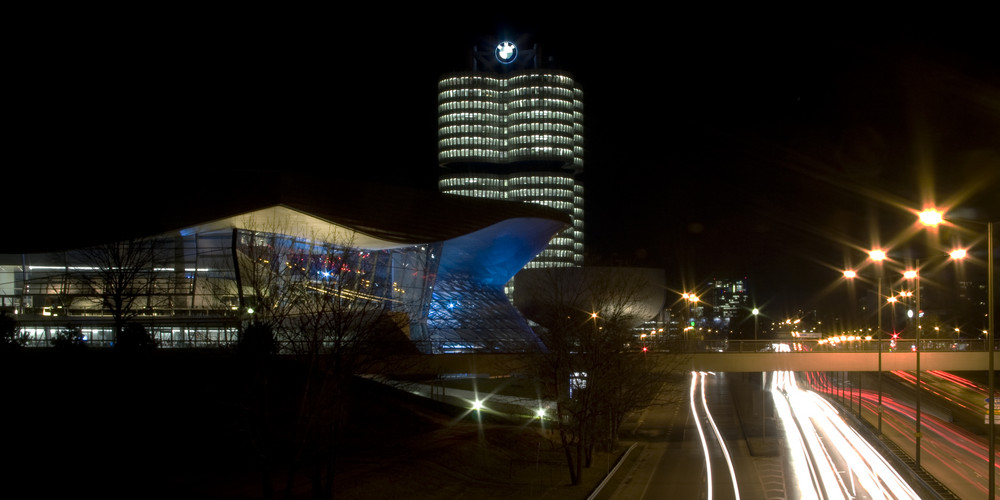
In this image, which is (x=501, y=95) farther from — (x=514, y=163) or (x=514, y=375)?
(x=514, y=375)

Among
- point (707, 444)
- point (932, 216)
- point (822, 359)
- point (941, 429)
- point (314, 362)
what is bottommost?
point (941, 429)

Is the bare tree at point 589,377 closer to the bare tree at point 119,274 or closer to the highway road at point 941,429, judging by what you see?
the highway road at point 941,429

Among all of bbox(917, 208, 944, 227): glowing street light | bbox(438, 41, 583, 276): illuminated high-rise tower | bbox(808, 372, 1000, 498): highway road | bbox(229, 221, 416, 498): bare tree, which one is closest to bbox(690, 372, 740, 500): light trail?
bbox(808, 372, 1000, 498): highway road

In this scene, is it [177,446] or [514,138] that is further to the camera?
[514,138]

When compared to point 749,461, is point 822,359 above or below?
above

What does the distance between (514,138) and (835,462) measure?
163 metres

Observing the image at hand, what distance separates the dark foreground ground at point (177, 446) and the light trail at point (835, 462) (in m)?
7.86

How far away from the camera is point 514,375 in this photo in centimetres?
4000

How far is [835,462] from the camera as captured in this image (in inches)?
1316

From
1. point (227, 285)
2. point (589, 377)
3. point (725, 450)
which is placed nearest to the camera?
point (589, 377)

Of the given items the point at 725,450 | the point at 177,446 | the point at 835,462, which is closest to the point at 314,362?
the point at 177,446

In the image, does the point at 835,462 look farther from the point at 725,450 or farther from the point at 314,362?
the point at 314,362

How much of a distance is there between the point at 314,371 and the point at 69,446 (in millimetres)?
7278

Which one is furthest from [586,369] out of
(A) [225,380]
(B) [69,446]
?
(B) [69,446]
